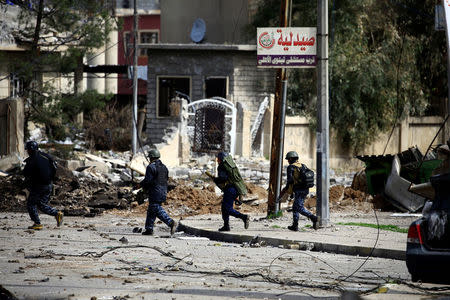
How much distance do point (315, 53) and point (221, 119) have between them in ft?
58.6

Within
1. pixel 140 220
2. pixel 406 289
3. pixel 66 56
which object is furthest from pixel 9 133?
pixel 406 289

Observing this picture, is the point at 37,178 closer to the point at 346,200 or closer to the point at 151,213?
the point at 151,213

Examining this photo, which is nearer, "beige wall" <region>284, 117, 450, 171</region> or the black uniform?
the black uniform

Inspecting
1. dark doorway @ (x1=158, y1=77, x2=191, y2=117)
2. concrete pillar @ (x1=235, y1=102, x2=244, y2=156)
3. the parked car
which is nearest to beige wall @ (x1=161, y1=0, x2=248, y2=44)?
dark doorway @ (x1=158, y1=77, x2=191, y2=117)

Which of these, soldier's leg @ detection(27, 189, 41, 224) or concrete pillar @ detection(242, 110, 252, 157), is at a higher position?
concrete pillar @ detection(242, 110, 252, 157)

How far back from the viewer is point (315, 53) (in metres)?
15.3

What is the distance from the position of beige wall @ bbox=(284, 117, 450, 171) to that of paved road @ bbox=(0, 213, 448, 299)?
17.4 metres

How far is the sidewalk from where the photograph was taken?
41.0 feet

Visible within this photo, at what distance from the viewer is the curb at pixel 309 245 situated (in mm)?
11984

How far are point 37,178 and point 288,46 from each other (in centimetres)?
540

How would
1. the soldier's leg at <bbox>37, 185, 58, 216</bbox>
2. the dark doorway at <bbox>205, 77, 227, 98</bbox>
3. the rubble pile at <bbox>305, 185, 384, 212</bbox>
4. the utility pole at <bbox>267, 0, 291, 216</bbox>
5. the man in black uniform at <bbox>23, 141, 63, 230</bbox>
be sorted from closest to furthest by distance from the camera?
1. the man in black uniform at <bbox>23, 141, 63, 230</bbox>
2. the soldier's leg at <bbox>37, 185, 58, 216</bbox>
3. the utility pole at <bbox>267, 0, 291, 216</bbox>
4. the rubble pile at <bbox>305, 185, 384, 212</bbox>
5. the dark doorway at <bbox>205, 77, 227, 98</bbox>

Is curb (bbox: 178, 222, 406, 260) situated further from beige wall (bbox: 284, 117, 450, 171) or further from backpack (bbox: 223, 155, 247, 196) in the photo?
beige wall (bbox: 284, 117, 450, 171)

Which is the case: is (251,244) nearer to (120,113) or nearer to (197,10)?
(120,113)

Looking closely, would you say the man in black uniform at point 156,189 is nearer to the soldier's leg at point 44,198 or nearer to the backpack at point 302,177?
the soldier's leg at point 44,198
